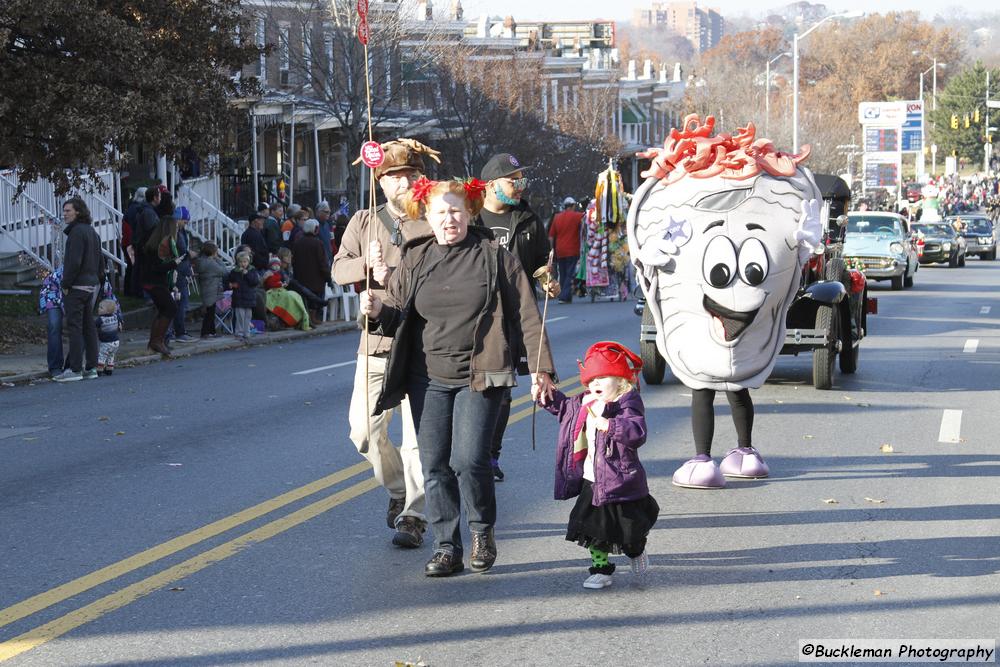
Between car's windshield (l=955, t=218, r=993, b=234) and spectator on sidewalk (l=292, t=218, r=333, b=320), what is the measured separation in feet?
110

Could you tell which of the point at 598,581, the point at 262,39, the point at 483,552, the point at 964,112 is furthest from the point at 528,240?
the point at 964,112

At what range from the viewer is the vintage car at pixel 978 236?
1953 inches

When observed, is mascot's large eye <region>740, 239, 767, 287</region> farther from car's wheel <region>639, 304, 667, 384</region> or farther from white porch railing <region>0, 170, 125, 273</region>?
white porch railing <region>0, 170, 125, 273</region>

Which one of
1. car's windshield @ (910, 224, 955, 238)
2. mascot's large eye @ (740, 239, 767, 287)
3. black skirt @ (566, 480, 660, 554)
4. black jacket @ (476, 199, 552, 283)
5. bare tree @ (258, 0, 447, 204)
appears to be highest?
bare tree @ (258, 0, 447, 204)

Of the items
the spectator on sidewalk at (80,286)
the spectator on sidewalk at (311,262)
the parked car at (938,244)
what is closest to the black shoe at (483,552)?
the spectator on sidewalk at (80,286)

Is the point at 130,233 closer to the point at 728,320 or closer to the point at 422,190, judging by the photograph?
the point at 728,320

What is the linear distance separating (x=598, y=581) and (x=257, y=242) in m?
15.5

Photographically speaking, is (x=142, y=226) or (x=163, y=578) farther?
(x=142, y=226)

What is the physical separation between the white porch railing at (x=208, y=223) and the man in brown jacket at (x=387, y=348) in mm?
19472

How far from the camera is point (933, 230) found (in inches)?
1709

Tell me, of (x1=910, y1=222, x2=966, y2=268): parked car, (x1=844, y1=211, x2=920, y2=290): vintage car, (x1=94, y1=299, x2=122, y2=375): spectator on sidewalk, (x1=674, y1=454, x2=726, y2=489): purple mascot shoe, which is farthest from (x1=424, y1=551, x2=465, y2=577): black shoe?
(x1=910, y1=222, x2=966, y2=268): parked car

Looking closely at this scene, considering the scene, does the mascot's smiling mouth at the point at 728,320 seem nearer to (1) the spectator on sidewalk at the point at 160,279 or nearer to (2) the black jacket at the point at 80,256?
(2) the black jacket at the point at 80,256

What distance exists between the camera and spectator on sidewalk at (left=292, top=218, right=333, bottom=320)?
21.8 metres

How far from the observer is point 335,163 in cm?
4562
